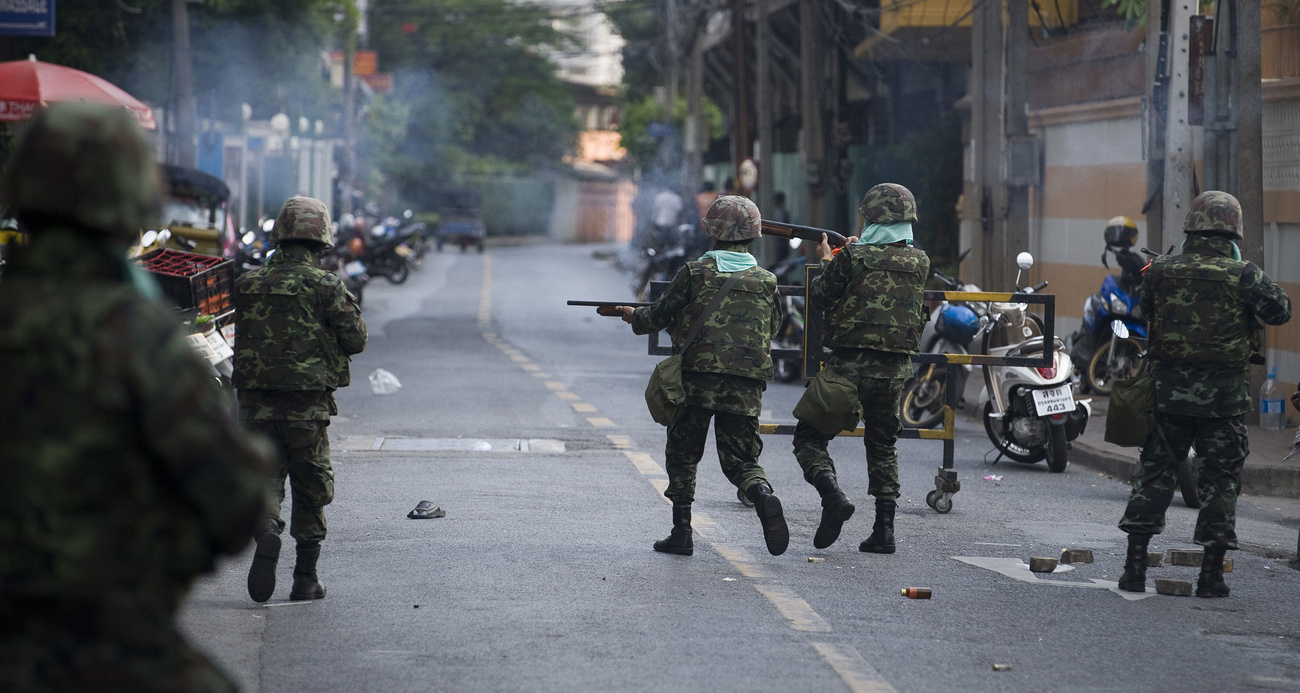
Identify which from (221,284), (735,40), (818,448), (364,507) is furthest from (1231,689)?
(735,40)

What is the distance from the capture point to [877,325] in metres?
7.12

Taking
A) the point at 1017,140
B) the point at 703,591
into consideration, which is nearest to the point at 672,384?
the point at 703,591

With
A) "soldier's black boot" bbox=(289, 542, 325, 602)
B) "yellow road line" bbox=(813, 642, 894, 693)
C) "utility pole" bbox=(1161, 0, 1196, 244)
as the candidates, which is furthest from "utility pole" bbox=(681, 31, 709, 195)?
"yellow road line" bbox=(813, 642, 894, 693)

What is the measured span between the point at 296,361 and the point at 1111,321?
29.6 feet

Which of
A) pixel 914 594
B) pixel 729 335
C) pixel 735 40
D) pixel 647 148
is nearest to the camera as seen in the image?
pixel 914 594

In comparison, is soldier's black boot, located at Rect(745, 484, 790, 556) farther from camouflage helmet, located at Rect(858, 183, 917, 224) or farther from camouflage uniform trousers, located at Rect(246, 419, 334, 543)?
camouflage uniform trousers, located at Rect(246, 419, 334, 543)

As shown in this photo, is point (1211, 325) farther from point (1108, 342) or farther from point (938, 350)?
point (1108, 342)

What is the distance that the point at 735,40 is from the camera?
1069 inches

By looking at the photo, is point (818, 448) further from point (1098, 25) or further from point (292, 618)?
point (1098, 25)

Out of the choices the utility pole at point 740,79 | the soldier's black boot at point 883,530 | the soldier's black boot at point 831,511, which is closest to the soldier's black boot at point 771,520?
the soldier's black boot at point 831,511

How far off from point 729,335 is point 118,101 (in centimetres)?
1123

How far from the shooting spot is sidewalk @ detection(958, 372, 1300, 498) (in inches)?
378

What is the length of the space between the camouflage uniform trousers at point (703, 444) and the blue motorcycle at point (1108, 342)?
6801mm

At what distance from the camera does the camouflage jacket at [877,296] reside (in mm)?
7129
